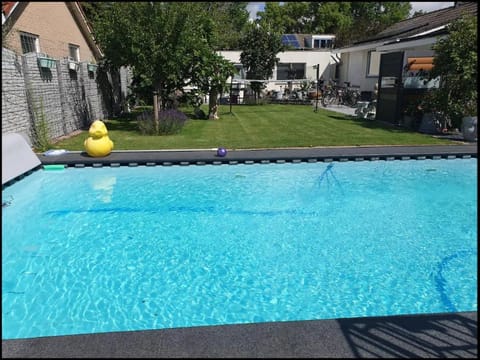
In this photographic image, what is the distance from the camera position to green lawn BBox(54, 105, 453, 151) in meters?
11.7

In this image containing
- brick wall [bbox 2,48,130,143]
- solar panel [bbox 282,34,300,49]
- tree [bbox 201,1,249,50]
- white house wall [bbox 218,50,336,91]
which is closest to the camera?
tree [bbox 201,1,249,50]

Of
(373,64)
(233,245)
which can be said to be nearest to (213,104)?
(233,245)

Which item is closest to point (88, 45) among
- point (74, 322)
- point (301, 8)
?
point (74, 322)

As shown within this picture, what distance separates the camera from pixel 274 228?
6863 mm

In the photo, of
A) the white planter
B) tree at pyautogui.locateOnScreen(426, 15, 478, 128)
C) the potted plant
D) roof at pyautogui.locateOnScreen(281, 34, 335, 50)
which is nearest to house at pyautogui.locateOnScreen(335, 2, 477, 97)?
tree at pyautogui.locateOnScreen(426, 15, 478, 128)

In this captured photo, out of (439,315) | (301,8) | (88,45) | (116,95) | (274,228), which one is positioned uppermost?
(301,8)

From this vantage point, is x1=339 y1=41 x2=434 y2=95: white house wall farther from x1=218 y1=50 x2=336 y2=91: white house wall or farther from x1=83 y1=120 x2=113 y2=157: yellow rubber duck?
x1=83 y1=120 x2=113 y2=157: yellow rubber duck

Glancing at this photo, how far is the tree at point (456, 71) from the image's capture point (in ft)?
38.8

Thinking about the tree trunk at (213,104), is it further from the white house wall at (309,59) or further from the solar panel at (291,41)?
the solar panel at (291,41)

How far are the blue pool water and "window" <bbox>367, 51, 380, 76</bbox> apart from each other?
17059mm

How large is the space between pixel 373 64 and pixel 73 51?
18.5 m

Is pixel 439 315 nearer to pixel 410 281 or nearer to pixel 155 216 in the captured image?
pixel 410 281

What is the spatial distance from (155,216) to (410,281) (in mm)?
4479

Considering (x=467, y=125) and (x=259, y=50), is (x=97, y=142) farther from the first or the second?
(x=259, y=50)
